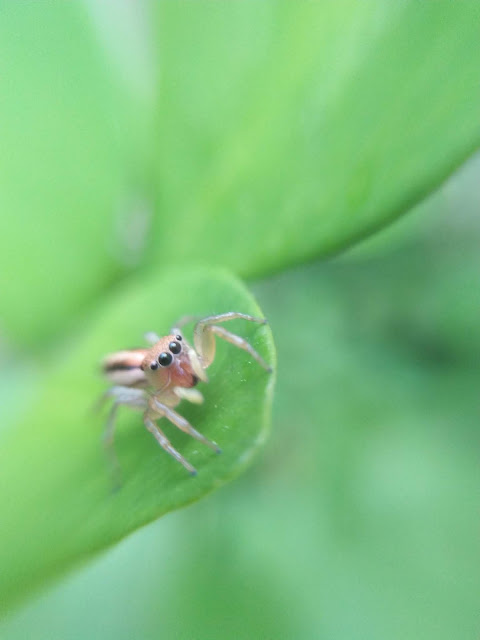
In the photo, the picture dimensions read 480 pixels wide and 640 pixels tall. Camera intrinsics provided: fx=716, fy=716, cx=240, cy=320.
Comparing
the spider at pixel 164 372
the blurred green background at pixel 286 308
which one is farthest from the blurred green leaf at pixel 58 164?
the spider at pixel 164 372

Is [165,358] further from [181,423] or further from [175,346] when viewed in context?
[181,423]

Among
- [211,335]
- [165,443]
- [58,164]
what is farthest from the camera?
[58,164]

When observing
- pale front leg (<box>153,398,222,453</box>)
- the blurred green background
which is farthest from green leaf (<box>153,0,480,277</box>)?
pale front leg (<box>153,398,222,453</box>)

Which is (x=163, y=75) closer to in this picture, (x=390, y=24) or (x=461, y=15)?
(x=390, y=24)

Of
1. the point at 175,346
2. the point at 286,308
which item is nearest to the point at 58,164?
the point at 175,346

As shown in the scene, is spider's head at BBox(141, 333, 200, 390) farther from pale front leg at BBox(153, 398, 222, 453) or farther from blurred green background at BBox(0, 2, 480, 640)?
blurred green background at BBox(0, 2, 480, 640)

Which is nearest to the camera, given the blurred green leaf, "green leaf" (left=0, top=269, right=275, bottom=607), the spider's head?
"green leaf" (left=0, top=269, right=275, bottom=607)

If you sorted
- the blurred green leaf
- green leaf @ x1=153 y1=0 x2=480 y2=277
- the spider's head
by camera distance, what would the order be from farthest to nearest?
the blurred green leaf, the spider's head, green leaf @ x1=153 y1=0 x2=480 y2=277
